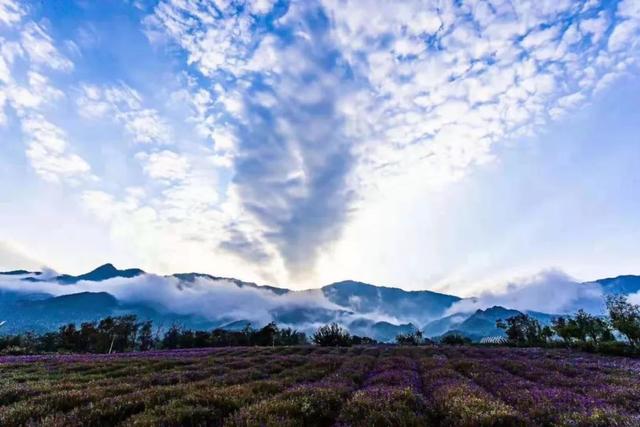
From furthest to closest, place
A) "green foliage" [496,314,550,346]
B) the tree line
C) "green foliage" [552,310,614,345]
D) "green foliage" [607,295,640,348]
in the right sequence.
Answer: "green foliage" [496,314,550,346], "green foliage" [552,310,614,345], "green foliage" [607,295,640,348], the tree line

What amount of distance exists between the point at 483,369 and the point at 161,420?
1628 centimetres

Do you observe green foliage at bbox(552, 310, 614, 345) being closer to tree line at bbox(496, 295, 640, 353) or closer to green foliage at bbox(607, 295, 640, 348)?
tree line at bbox(496, 295, 640, 353)

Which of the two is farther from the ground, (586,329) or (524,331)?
(524,331)

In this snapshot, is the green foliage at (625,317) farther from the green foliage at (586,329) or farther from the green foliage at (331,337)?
the green foliage at (331,337)

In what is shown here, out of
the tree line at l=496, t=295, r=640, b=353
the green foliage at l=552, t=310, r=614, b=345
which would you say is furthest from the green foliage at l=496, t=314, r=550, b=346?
the green foliage at l=552, t=310, r=614, b=345

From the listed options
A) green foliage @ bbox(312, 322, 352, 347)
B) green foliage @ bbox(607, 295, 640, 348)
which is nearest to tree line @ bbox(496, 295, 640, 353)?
green foliage @ bbox(607, 295, 640, 348)

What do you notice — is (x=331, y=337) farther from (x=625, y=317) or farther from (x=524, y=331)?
(x=524, y=331)

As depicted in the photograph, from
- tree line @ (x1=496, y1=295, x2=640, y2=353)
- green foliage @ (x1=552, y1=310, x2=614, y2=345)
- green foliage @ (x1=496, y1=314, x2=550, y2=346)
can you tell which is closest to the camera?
tree line @ (x1=496, y1=295, x2=640, y2=353)

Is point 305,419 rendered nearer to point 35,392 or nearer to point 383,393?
point 383,393

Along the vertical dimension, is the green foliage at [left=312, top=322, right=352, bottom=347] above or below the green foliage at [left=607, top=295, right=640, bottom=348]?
below

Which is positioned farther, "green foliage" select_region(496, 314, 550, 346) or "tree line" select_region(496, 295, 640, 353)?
"green foliage" select_region(496, 314, 550, 346)

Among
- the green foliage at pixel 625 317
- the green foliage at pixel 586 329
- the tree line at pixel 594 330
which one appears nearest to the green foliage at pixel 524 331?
the tree line at pixel 594 330

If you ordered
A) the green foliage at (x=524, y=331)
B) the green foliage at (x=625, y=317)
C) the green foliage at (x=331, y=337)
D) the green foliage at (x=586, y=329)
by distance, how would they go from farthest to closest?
the green foliage at (x=524, y=331), the green foliage at (x=586, y=329), the green foliage at (x=331, y=337), the green foliage at (x=625, y=317)

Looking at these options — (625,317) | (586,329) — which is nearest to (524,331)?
(586,329)
